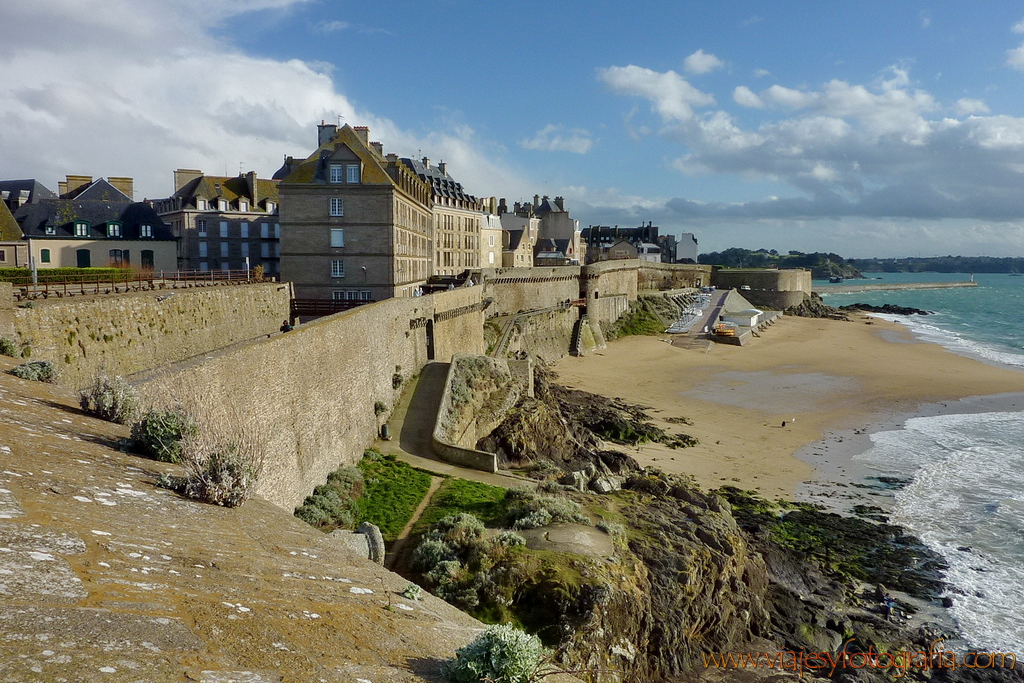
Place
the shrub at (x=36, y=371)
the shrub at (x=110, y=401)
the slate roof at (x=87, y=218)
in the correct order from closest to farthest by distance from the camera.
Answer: the shrub at (x=110, y=401), the shrub at (x=36, y=371), the slate roof at (x=87, y=218)

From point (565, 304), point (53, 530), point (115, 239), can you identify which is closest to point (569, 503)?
point (53, 530)

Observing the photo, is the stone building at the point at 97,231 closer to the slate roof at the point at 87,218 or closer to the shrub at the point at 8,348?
the slate roof at the point at 87,218

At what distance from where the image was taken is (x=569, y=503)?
17547 millimetres

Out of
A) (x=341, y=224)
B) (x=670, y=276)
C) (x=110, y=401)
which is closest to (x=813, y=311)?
(x=670, y=276)

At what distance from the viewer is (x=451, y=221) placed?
59.5 metres

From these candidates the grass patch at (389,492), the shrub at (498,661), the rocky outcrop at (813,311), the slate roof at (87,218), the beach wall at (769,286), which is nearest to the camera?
the shrub at (498,661)

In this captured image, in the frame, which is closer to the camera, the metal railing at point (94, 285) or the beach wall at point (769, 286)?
the metal railing at point (94, 285)

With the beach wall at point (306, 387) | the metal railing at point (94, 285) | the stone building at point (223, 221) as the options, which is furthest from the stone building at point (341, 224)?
the beach wall at point (306, 387)

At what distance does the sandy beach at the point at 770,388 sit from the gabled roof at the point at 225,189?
24.0 m

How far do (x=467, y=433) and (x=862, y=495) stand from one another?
49.8 feet

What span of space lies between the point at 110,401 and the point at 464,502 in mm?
10984

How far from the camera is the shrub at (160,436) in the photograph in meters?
8.01

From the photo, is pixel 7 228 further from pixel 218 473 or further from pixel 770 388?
pixel 770 388

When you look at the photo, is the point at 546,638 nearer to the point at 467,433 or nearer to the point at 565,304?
the point at 467,433
